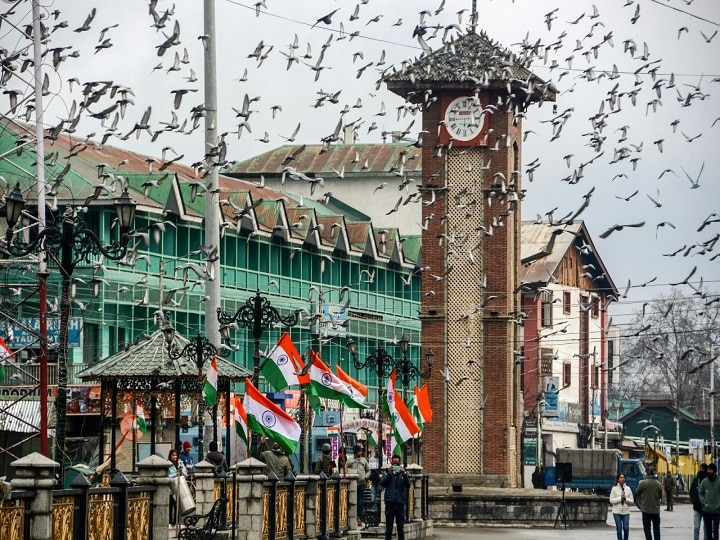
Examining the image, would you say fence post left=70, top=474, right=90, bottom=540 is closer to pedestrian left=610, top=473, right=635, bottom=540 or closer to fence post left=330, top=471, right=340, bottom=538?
fence post left=330, top=471, right=340, bottom=538

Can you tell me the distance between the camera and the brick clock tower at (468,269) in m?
53.7

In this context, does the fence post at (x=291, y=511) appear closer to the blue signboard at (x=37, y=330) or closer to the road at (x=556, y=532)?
the road at (x=556, y=532)

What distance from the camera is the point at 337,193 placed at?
86.6 metres

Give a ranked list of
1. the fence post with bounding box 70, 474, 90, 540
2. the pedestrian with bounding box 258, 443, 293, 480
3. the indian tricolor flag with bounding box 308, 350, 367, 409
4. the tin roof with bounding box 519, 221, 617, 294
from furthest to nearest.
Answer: the tin roof with bounding box 519, 221, 617, 294 → the indian tricolor flag with bounding box 308, 350, 367, 409 → the pedestrian with bounding box 258, 443, 293, 480 → the fence post with bounding box 70, 474, 90, 540

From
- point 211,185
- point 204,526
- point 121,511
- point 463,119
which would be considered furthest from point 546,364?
point 121,511

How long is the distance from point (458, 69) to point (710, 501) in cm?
2607

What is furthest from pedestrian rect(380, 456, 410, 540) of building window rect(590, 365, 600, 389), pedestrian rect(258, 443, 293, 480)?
building window rect(590, 365, 600, 389)

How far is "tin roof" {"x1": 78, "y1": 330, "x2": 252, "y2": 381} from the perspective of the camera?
102ft

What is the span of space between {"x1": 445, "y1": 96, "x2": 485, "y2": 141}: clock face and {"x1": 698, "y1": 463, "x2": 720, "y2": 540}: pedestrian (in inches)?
993

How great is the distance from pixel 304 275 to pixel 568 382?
3092cm

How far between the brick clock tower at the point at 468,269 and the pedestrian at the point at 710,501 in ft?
76.7

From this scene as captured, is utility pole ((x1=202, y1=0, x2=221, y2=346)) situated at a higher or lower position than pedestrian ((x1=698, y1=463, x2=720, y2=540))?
higher

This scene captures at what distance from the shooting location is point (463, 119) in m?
54.0

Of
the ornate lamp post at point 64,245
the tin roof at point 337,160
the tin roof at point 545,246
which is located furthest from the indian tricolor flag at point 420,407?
the tin roof at point 545,246
